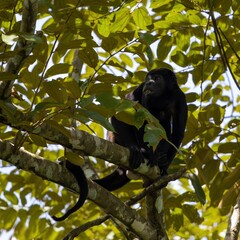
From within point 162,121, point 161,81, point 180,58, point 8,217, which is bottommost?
point 8,217

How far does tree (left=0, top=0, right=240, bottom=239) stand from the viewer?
2438 mm

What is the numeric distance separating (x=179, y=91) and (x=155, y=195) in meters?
1.64

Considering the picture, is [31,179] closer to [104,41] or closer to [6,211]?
[6,211]

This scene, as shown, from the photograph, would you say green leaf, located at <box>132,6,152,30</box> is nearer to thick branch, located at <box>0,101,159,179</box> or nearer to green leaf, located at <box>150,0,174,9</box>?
green leaf, located at <box>150,0,174,9</box>

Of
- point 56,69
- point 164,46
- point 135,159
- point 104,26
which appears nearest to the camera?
point 56,69

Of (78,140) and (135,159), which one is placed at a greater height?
(78,140)

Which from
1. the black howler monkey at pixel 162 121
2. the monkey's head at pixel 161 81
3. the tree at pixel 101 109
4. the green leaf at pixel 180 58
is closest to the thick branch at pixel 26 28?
the tree at pixel 101 109

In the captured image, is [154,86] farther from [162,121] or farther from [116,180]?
[116,180]

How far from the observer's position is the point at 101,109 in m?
2.41

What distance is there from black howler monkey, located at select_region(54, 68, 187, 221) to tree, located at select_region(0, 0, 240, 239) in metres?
0.19

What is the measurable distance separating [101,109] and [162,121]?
9.32ft

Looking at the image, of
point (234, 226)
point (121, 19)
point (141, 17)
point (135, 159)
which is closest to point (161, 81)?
point (141, 17)

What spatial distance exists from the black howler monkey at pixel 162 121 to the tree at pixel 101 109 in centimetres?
19

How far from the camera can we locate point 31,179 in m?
4.62
